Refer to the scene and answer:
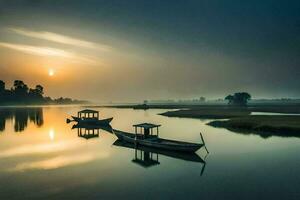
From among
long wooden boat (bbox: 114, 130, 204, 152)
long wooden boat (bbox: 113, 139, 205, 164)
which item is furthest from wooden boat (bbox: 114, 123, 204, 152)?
long wooden boat (bbox: 113, 139, 205, 164)

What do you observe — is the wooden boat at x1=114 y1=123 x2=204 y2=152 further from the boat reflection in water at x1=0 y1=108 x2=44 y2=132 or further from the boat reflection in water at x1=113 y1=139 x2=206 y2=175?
the boat reflection in water at x1=0 y1=108 x2=44 y2=132

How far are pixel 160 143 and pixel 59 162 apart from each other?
534 inches

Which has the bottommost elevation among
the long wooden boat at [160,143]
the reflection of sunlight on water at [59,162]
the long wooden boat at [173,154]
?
the reflection of sunlight on water at [59,162]

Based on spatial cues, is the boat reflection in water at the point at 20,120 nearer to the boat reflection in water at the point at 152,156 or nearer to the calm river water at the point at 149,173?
the calm river water at the point at 149,173

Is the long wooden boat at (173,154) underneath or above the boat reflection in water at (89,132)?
above

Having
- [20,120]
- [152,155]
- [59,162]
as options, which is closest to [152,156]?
[152,155]

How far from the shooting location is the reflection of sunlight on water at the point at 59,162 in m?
26.1

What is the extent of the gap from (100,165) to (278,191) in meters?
17.3

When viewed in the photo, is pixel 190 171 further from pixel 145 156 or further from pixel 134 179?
pixel 145 156

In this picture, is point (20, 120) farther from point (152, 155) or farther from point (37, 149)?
point (152, 155)

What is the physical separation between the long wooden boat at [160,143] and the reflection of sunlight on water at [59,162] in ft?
22.9

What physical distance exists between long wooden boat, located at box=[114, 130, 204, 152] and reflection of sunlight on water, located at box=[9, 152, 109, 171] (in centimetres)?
698

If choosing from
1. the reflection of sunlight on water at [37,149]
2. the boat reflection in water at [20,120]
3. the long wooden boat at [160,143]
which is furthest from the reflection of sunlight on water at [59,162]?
the boat reflection in water at [20,120]

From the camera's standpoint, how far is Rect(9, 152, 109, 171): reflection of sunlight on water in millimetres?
26125
